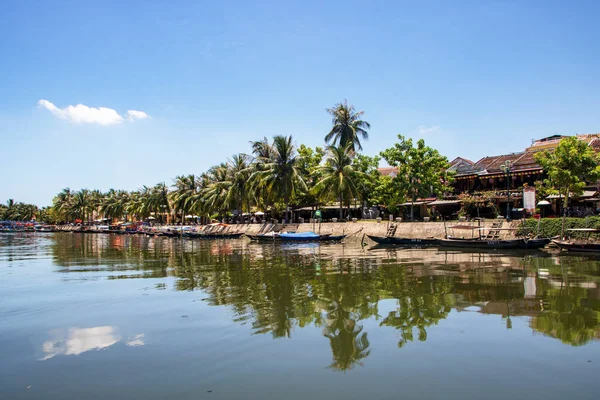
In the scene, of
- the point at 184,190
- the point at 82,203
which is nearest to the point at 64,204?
the point at 82,203

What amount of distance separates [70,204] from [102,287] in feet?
400

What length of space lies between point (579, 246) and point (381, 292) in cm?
2108

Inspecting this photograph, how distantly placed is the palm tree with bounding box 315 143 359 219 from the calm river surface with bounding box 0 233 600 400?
1167 inches

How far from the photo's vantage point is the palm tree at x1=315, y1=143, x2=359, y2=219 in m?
48.9

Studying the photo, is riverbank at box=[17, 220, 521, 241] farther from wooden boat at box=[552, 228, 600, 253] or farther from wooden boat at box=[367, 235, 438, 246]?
wooden boat at box=[552, 228, 600, 253]

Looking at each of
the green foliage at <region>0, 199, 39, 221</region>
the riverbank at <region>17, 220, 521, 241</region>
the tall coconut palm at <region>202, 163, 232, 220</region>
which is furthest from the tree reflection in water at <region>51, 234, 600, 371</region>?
the green foliage at <region>0, 199, 39, 221</region>

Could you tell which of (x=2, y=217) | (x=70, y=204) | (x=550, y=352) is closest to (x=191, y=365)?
(x=550, y=352)

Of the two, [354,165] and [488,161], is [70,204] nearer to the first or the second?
[354,165]

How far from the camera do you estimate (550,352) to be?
923cm

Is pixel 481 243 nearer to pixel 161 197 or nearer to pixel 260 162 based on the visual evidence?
pixel 260 162

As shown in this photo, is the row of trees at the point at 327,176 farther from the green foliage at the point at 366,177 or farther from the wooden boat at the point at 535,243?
the wooden boat at the point at 535,243

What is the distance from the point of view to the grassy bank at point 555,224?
32938 millimetres

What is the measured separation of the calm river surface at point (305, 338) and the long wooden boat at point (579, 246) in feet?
37.8

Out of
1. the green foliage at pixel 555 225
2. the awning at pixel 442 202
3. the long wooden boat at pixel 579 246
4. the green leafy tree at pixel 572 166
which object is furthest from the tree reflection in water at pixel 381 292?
the awning at pixel 442 202
